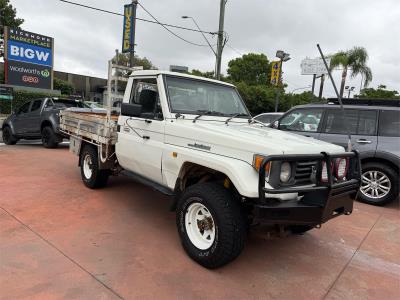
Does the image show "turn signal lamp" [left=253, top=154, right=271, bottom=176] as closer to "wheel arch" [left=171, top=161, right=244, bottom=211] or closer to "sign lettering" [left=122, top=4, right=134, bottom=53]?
"wheel arch" [left=171, top=161, right=244, bottom=211]

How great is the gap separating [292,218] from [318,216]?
0.79 feet

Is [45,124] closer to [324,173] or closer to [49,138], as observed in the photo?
[49,138]

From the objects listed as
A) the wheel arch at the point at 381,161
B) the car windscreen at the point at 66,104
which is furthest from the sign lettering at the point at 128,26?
the wheel arch at the point at 381,161

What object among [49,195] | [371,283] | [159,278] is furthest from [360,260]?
[49,195]

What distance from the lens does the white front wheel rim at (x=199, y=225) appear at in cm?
354

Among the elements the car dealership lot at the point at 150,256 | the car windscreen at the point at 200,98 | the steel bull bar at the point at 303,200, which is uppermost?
the car windscreen at the point at 200,98

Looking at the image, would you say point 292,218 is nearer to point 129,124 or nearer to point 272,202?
point 272,202

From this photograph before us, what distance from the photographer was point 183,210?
3.68 m

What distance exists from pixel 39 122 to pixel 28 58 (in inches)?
466

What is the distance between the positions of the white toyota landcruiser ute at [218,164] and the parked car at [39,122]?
593 cm

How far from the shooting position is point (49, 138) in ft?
34.5

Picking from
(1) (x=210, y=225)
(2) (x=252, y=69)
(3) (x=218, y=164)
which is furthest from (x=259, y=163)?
(2) (x=252, y=69)

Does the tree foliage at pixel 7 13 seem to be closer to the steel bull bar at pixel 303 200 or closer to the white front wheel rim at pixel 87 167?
the white front wheel rim at pixel 87 167

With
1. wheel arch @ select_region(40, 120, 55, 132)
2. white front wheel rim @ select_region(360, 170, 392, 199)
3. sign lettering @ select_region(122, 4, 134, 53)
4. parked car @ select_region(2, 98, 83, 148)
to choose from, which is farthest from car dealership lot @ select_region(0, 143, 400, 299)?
sign lettering @ select_region(122, 4, 134, 53)
